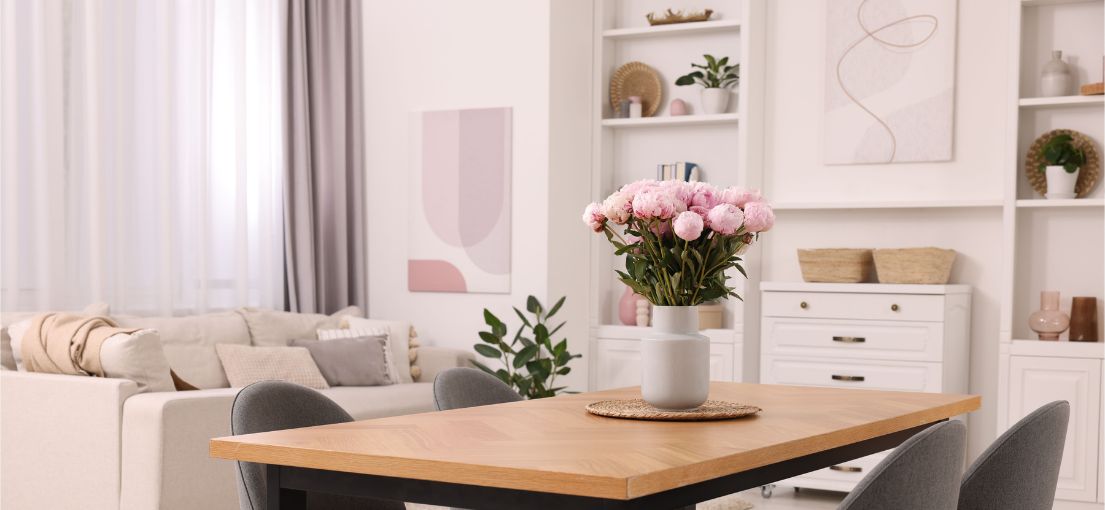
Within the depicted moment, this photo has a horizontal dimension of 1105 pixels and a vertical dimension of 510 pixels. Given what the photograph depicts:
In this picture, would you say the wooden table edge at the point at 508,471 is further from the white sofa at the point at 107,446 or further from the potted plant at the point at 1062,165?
the potted plant at the point at 1062,165

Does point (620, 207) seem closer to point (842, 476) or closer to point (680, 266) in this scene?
point (680, 266)

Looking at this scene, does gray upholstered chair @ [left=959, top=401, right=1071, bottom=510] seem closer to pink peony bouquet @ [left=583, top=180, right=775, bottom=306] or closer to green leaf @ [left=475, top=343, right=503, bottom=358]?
pink peony bouquet @ [left=583, top=180, right=775, bottom=306]

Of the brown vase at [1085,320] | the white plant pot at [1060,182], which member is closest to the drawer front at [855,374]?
the brown vase at [1085,320]

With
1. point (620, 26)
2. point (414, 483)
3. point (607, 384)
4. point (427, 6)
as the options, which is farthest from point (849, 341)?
point (414, 483)

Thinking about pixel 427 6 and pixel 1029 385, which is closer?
pixel 1029 385

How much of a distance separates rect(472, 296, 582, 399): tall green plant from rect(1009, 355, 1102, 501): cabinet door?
2.13 metres

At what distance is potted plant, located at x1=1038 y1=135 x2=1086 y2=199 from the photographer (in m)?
5.11

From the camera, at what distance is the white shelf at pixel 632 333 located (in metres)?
5.71

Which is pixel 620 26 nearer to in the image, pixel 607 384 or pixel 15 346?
pixel 607 384

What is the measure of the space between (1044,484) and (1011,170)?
3196 millimetres

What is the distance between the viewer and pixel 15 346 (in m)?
4.23

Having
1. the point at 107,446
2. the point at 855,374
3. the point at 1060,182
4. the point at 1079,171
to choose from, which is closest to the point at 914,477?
the point at 107,446

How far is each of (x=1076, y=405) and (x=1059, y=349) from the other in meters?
0.25

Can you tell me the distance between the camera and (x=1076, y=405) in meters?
4.93
